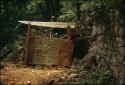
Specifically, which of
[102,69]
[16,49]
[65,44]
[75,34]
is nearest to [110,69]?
[102,69]

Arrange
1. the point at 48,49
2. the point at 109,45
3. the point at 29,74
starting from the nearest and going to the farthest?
the point at 109,45 → the point at 29,74 → the point at 48,49

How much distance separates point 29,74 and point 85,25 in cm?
363

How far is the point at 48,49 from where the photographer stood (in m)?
15.0

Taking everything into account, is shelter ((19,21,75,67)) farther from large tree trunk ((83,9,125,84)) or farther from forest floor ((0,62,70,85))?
large tree trunk ((83,9,125,84))

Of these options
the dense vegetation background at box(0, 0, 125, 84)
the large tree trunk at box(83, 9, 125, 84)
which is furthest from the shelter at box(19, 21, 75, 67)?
the large tree trunk at box(83, 9, 125, 84)

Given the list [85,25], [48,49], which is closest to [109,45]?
[85,25]

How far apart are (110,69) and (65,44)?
13.5 ft

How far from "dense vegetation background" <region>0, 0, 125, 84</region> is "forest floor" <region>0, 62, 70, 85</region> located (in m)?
1.23

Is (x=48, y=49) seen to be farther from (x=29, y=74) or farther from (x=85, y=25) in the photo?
(x=29, y=74)

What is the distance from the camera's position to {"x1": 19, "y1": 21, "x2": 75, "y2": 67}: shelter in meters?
14.8

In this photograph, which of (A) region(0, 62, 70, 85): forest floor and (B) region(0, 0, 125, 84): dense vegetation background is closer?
(B) region(0, 0, 125, 84): dense vegetation background

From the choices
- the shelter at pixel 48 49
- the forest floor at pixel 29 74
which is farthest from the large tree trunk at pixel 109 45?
the shelter at pixel 48 49

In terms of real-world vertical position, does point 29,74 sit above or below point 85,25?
below

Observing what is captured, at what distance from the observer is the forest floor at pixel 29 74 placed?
11578 mm
